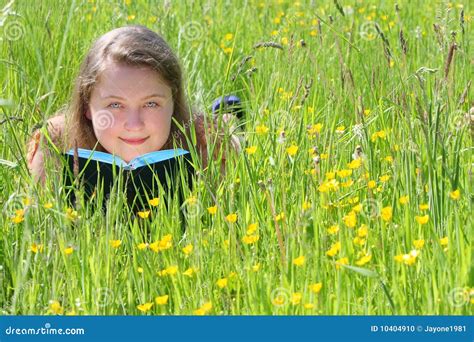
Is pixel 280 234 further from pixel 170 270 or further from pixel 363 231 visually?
pixel 170 270

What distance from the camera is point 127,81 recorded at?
2.77 metres

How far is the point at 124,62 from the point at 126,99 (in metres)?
0.15

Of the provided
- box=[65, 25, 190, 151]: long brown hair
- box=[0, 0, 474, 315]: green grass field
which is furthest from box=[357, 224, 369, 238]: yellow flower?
box=[65, 25, 190, 151]: long brown hair

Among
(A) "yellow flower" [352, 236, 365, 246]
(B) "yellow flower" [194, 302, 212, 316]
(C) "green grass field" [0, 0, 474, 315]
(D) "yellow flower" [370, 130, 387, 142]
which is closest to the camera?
(B) "yellow flower" [194, 302, 212, 316]

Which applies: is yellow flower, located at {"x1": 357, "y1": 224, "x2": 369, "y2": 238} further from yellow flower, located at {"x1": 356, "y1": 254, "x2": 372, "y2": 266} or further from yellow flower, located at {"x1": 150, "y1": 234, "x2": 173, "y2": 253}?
yellow flower, located at {"x1": 150, "y1": 234, "x2": 173, "y2": 253}

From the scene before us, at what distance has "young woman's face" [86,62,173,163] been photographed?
2.73m

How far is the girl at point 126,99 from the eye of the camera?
2.74m

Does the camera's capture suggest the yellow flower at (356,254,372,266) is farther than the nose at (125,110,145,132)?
No

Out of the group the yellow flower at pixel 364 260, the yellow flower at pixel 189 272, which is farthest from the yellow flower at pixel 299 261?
the yellow flower at pixel 189 272

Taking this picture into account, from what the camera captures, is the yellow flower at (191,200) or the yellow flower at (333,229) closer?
the yellow flower at (333,229)

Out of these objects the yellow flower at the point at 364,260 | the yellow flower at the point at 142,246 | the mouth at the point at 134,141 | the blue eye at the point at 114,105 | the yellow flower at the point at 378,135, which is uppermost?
the blue eye at the point at 114,105

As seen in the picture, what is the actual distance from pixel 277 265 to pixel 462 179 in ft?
2.03

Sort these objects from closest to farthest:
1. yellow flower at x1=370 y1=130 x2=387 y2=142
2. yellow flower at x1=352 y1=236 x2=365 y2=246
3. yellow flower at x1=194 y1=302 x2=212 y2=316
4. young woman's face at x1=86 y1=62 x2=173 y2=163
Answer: yellow flower at x1=194 y1=302 x2=212 y2=316, yellow flower at x1=352 y1=236 x2=365 y2=246, yellow flower at x1=370 y1=130 x2=387 y2=142, young woman's face at x1=86 y1=62 x2=173 y2=163

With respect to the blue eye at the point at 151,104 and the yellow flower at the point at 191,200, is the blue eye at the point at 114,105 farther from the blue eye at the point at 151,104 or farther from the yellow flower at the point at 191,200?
the yellow flower at the point at 191,200
